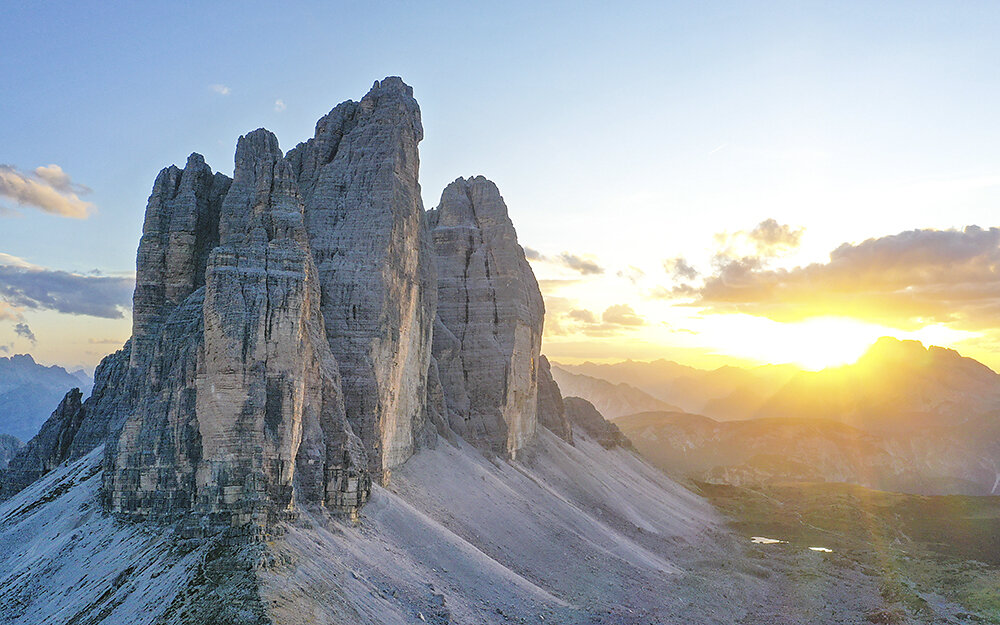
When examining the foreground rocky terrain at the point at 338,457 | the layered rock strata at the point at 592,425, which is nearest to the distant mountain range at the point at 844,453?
the layered rock strata at the point at 592,425

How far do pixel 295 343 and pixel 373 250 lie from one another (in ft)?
49.3

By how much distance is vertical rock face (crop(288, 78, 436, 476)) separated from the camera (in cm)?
4253

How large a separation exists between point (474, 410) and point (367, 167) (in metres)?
27.0

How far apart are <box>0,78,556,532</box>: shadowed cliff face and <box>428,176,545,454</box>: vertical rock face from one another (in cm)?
21

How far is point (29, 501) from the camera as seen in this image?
40.5m

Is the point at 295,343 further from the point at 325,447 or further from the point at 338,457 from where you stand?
the point at 338,457

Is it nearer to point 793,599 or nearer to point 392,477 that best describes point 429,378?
point 392,477

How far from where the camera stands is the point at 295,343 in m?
29.9

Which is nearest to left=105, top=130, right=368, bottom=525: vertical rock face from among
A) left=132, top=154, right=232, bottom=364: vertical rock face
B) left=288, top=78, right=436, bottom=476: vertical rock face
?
left=132, top=154, right=232, bottom=364: vertical rock face

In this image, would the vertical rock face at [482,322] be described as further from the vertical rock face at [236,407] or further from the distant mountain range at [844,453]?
the distant mountain range at [844,453]

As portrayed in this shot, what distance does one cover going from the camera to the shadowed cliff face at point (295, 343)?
28.7 metres

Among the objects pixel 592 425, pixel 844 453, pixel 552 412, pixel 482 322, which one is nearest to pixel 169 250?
pixel 482 322

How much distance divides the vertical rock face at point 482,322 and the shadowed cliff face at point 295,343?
0.69ft

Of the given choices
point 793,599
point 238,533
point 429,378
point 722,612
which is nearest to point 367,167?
point 429,378
